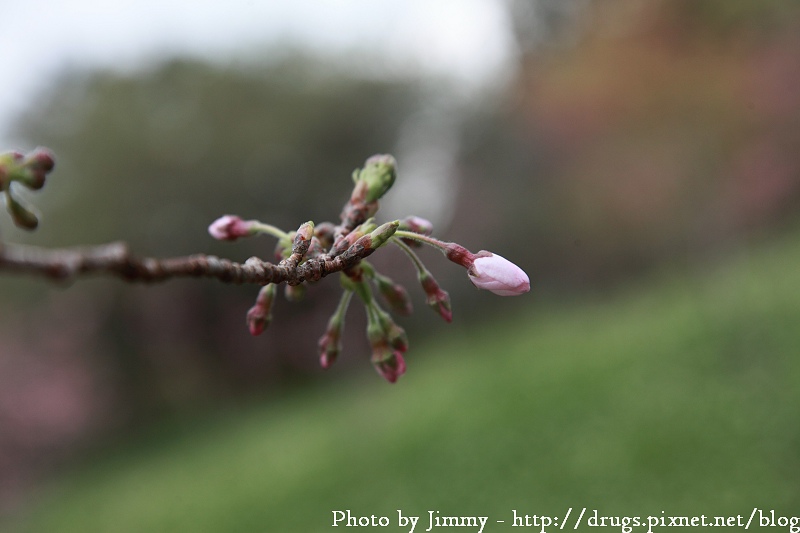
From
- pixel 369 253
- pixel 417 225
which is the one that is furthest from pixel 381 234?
pixel 417 225

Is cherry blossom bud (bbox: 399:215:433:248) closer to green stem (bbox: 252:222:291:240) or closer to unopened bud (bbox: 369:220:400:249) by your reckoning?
green stem (bbox: 252:222:291:240)

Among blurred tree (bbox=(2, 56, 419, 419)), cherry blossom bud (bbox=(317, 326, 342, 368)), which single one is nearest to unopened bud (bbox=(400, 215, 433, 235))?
cherry blossom bud (bbox=(317, 326, 342, 368))

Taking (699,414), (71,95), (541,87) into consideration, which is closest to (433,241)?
(699,414)

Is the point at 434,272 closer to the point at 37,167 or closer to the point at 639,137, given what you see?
the point at 639,137

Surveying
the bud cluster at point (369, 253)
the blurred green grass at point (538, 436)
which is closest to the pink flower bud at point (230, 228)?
the bud cluster at point (369, 253)

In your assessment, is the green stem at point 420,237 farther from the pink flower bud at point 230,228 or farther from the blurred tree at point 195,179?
the blurred tree at point 195,179

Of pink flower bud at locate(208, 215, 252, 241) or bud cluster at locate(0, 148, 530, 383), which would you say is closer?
bud cluster at locate(0, 148, 530, 383)

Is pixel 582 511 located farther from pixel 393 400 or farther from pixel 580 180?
pixel 580 180
